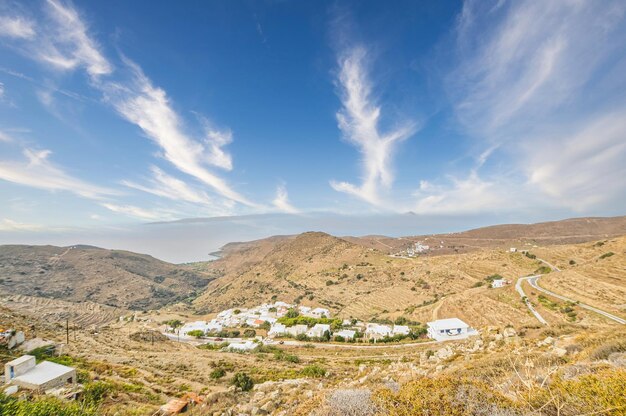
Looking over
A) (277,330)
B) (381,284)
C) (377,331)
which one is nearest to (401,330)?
(377,331)

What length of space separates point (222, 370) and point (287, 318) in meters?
30.0

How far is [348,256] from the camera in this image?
82.8 meters

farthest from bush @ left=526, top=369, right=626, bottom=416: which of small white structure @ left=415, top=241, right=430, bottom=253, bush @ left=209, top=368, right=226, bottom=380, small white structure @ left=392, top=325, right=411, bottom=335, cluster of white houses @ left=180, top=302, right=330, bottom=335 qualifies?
small white structure @ left=415, top=241, right=430, bottom=253

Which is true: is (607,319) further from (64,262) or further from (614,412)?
(64,262)

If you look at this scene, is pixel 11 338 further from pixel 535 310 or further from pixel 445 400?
pixel 535 310

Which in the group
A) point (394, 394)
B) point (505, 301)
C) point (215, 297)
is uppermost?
point (394, 394)

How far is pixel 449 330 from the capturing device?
31984mm

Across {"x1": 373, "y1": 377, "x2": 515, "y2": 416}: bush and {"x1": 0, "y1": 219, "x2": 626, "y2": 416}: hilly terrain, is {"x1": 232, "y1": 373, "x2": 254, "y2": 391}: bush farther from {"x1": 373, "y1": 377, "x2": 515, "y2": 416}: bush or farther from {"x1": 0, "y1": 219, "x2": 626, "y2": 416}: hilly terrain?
{"x1": 373, "y1": 377, "x2": 515, "y2": 416}: bush

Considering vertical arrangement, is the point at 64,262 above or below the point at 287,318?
above

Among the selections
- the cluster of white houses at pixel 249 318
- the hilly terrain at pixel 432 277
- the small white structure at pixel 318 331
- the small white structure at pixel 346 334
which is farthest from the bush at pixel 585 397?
the cluster of white houses at pixel 249 318

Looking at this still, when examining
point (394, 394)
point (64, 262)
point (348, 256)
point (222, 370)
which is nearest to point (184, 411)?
point (222, 370)

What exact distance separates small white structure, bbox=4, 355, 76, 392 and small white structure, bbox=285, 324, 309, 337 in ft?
101

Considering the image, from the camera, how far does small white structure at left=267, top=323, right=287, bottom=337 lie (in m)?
41.8

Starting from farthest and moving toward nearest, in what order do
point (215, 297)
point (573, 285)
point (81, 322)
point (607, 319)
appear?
point (215, 297)
point (81, 322)
point (573, 285)
point (607, 319)
